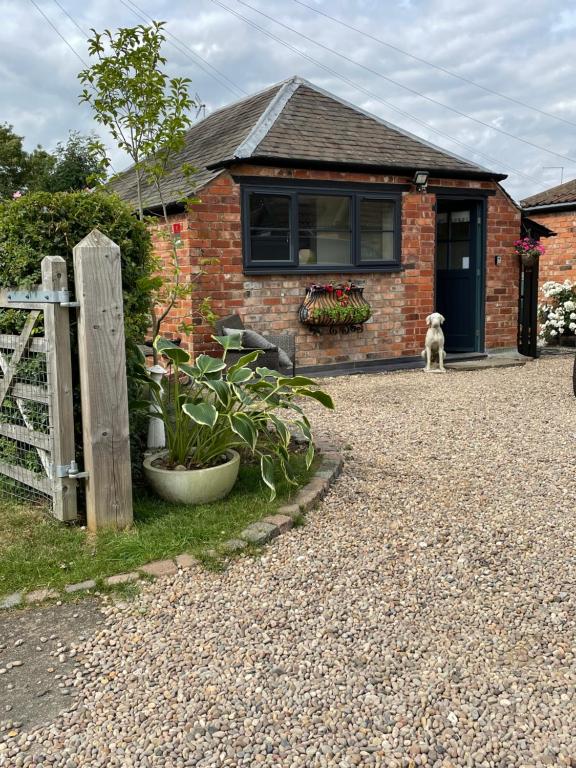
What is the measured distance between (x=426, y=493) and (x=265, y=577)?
159 cm

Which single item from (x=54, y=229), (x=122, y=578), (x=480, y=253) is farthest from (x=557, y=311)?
Result: (x=122, y=578)

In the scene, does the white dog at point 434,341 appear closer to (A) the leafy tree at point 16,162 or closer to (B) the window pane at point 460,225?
(B) the window pane at point 460,225

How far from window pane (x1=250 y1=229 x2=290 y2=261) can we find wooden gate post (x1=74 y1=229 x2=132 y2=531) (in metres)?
5.31

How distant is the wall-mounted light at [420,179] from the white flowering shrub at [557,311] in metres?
4.53

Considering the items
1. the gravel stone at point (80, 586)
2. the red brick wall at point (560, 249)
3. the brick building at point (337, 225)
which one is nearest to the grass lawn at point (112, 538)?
the gravel stone at point (80, 586)

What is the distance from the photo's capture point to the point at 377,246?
9.91m

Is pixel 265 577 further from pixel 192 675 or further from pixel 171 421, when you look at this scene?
pixel 171 421

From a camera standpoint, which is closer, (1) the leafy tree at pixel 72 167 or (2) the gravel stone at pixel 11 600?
(2) the gravel stone at pixel 11 600

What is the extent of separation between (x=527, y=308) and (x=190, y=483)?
28.7 feet

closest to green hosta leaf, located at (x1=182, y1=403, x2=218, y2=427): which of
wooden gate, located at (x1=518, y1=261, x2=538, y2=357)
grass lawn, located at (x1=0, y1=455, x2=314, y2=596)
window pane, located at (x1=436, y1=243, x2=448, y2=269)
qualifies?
grass lawn, located at (x1=0, y1=455, x2=314, y2=596)

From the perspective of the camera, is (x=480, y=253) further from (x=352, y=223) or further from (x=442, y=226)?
(x=352, y=223)

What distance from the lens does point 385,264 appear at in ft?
32.3

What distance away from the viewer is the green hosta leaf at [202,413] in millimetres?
3832

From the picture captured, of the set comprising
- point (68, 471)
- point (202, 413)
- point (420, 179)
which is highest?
point (420, 179)
